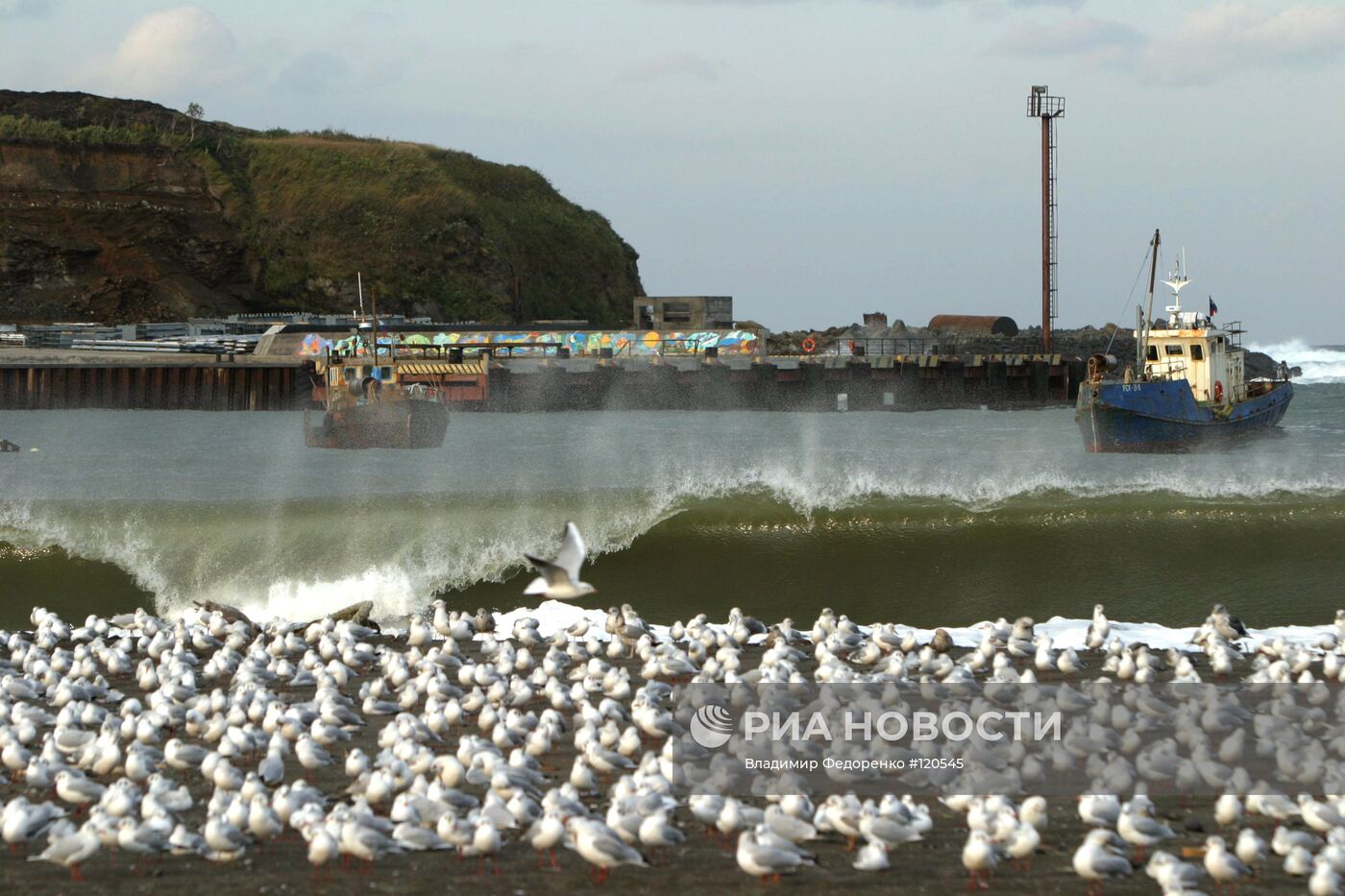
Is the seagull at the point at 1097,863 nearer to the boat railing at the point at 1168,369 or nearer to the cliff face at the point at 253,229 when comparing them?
the boat railing at the point at 1168,369

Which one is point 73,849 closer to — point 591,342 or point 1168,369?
Answer: point 1168,369

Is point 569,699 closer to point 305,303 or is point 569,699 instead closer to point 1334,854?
point 1334,854

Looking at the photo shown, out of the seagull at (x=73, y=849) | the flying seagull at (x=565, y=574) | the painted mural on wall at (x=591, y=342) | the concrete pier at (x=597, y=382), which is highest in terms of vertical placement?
the painted mural on wall at (x=591, y=342)

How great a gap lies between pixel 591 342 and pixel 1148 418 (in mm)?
49891

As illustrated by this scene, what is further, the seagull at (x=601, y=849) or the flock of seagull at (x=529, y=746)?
the flock of seagull at (x=529, y=746)

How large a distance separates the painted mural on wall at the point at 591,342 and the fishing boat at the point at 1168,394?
147ft

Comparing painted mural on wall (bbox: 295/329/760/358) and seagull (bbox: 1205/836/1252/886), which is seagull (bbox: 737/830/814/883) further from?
painted mural on wall (bbox: 295/329/760/358)

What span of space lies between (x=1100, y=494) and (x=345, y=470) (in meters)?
27.5

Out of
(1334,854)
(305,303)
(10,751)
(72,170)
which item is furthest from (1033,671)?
(72,170)

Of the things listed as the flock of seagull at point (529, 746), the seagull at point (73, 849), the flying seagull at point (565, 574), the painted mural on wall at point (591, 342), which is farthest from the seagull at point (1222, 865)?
the painted mural on wall at point (591, 342)

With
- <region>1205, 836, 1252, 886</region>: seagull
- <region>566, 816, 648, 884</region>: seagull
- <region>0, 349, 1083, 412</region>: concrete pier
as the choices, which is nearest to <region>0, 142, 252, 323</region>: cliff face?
<region>0, 349, 1083, 412</region>: concrete pier

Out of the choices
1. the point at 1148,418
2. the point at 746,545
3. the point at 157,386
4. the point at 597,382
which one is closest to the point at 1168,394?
the point at 1148,418

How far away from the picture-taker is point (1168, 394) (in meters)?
43.9

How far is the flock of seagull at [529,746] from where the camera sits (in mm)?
10516
